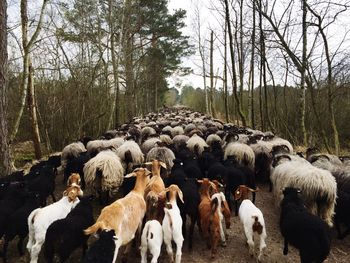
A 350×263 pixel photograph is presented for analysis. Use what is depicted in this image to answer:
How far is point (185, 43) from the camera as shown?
117ft

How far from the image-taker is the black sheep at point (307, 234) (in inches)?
168

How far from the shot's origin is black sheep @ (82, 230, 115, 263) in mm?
3578

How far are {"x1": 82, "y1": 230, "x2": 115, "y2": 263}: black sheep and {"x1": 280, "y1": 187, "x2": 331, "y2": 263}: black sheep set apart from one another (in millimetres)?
2581

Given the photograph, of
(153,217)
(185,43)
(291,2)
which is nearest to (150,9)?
(185,43)

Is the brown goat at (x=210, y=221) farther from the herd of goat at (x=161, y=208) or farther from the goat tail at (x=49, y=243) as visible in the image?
the goat tail at (x=49, y=243)

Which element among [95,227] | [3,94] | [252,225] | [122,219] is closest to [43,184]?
[3,94]

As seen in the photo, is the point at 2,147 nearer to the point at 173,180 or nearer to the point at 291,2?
the point at 173,180

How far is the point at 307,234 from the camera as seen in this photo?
14.3 ft

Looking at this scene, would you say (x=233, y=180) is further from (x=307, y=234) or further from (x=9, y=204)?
(x=9, y=204)

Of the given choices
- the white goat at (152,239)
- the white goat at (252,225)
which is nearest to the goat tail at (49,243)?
the white goat at (152,239)

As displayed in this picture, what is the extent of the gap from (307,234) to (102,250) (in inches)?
108

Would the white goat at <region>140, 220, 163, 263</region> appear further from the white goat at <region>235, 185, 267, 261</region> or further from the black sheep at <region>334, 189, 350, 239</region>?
the black sheep at <region>334, 189, 350, 239</region>

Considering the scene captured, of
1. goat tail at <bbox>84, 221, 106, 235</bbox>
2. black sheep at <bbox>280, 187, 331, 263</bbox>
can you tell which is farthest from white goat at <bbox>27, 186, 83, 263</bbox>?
black sheep at <bbox>280, 187, 331, 263</bbox>

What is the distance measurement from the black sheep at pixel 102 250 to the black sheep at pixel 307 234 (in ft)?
8.47
